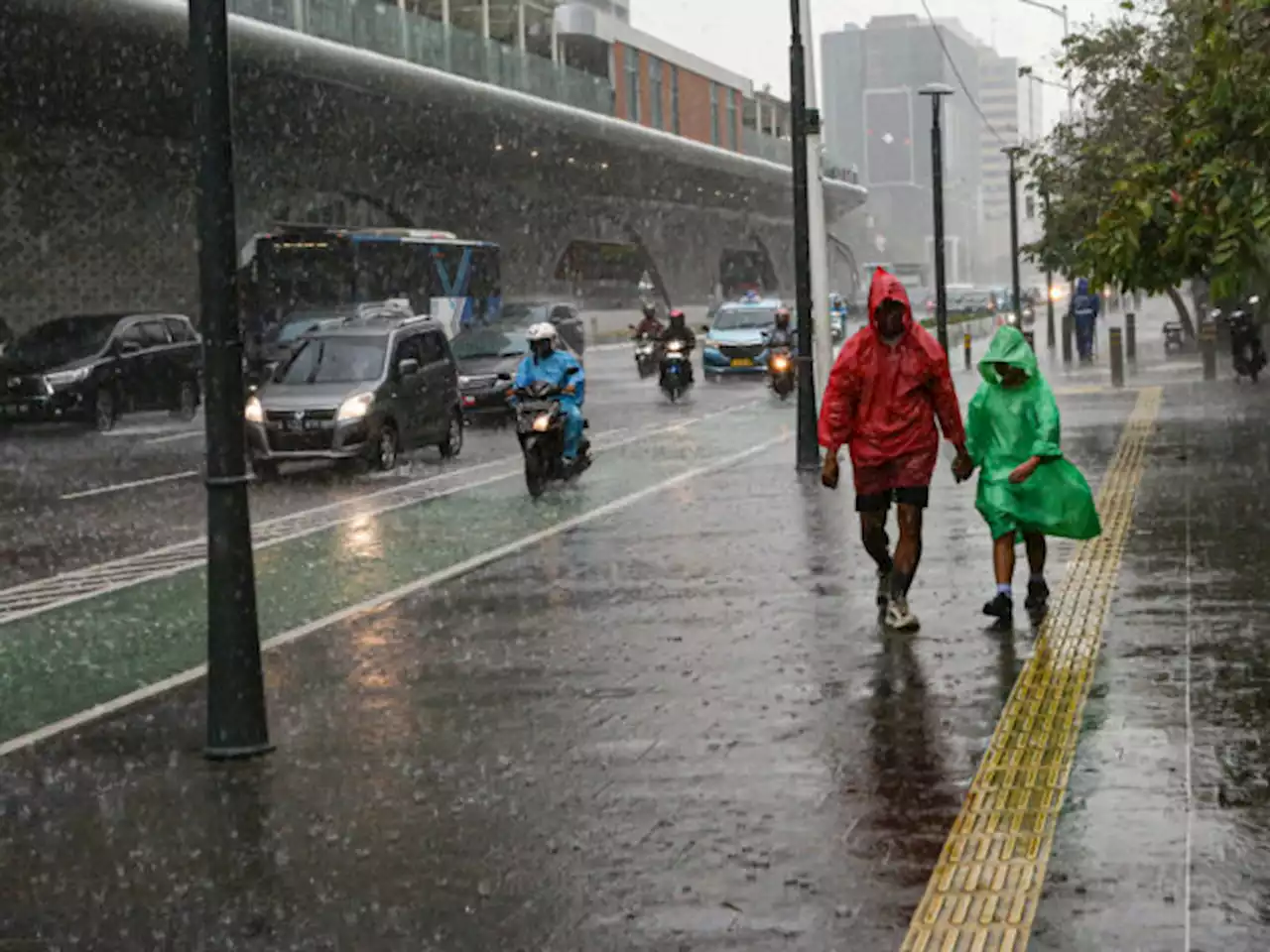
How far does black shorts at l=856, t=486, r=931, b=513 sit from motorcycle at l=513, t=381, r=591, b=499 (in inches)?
334

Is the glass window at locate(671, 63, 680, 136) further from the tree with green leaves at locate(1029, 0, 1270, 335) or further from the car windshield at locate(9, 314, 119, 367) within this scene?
the tree with green leaves at locate(1029, 0, 1270, 335)

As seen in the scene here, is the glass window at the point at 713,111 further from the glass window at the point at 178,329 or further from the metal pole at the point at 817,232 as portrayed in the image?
the metal pole at the point at 817,232

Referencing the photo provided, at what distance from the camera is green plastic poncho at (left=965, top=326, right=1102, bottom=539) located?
36.9 feet

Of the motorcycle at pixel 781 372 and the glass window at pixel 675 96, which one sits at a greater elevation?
the glass window at pixel 675 96

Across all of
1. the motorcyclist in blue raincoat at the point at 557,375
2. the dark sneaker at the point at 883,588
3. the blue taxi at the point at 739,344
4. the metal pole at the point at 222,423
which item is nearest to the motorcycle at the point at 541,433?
the motorcyclist in blue raincoat at the point at 557,375

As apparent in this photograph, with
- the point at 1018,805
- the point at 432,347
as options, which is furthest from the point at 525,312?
the point at 1018,805

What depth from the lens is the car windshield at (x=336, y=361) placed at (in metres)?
24.1

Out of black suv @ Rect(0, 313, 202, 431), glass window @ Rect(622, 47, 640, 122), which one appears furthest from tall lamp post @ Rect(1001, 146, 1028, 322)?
glass window @ Rect(622, 47, 640, 122)

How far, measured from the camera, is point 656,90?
82.4 m

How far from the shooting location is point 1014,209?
60375mm

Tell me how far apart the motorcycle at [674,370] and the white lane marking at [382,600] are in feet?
44.7

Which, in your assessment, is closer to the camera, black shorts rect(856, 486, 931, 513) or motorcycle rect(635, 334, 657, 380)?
black shorts rect(856, 486, 931, 513)

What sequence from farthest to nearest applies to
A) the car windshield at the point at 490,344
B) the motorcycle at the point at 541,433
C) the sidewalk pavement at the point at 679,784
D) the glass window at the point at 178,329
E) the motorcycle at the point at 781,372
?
the motorcycle at the point at 781,372, the glass window at the point at 178,329, the car windshield at the point at 490,344, the motorcycle at the point at 541,433, the sidewalk pavement at the point at 679,784

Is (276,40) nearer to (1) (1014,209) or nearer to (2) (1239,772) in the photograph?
(1) (1014,209)
